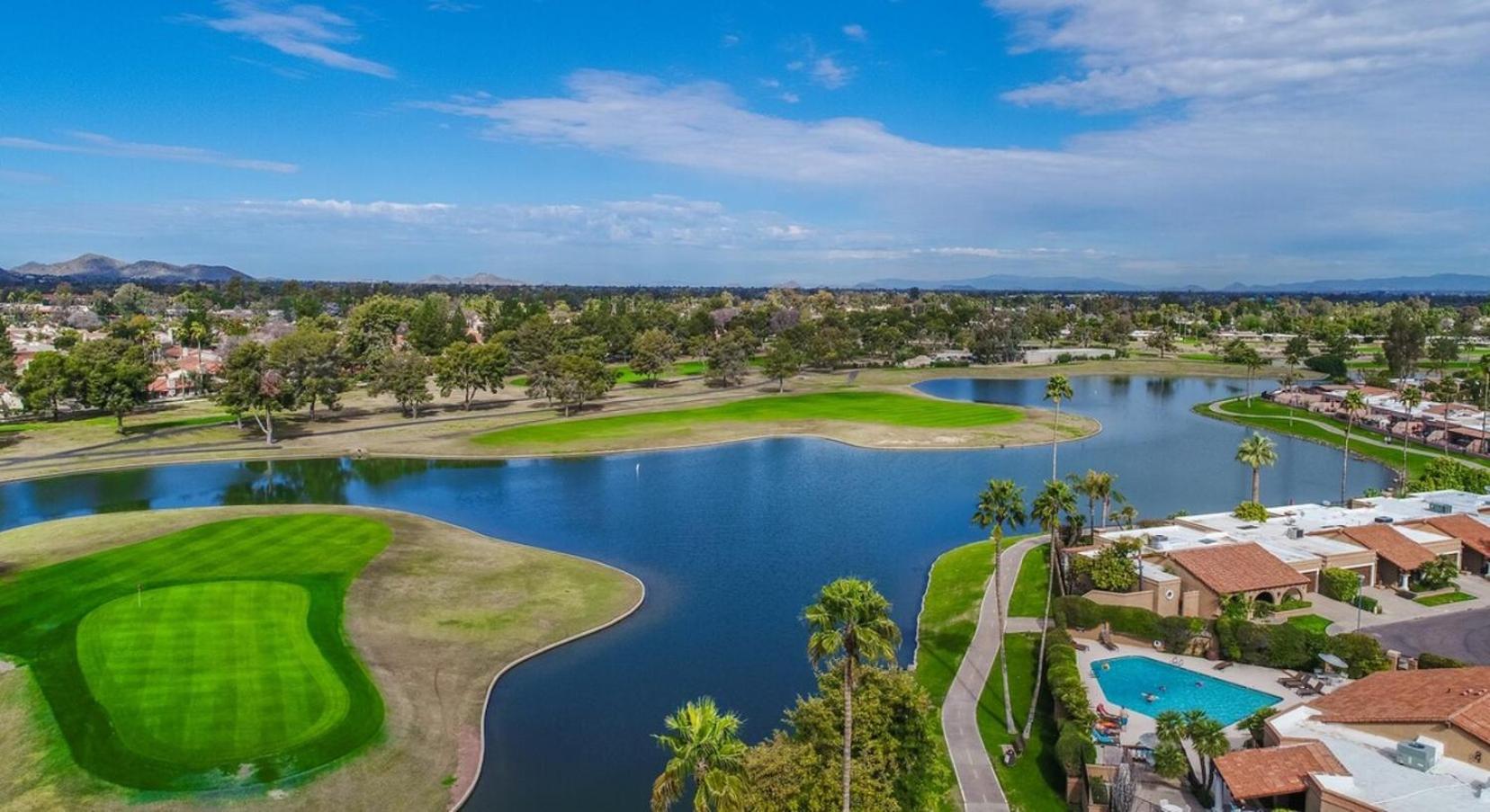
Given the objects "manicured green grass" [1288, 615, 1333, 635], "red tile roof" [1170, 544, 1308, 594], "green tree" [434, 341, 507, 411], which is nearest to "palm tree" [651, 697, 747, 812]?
"red tile roof" [1170, 544, 1308, 594]

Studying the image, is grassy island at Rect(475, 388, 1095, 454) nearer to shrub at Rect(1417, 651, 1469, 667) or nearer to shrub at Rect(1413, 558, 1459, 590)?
shrub at Rect(1413, 558, 1459, 590)

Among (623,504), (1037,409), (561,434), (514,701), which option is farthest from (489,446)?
(1037,409)

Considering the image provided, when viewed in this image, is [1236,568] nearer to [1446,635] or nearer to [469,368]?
[1446,635]

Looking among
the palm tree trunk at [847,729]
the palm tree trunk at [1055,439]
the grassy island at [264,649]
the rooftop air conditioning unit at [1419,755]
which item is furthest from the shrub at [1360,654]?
the palm tree trunk at [1055,439]

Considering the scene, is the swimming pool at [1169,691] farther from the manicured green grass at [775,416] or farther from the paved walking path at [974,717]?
the manicured green grass at [775,416]

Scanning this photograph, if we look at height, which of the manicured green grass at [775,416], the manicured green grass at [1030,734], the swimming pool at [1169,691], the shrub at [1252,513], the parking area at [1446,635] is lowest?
the manicured green grass at [1030,734]

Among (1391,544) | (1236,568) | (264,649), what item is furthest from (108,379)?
(1391,544)
